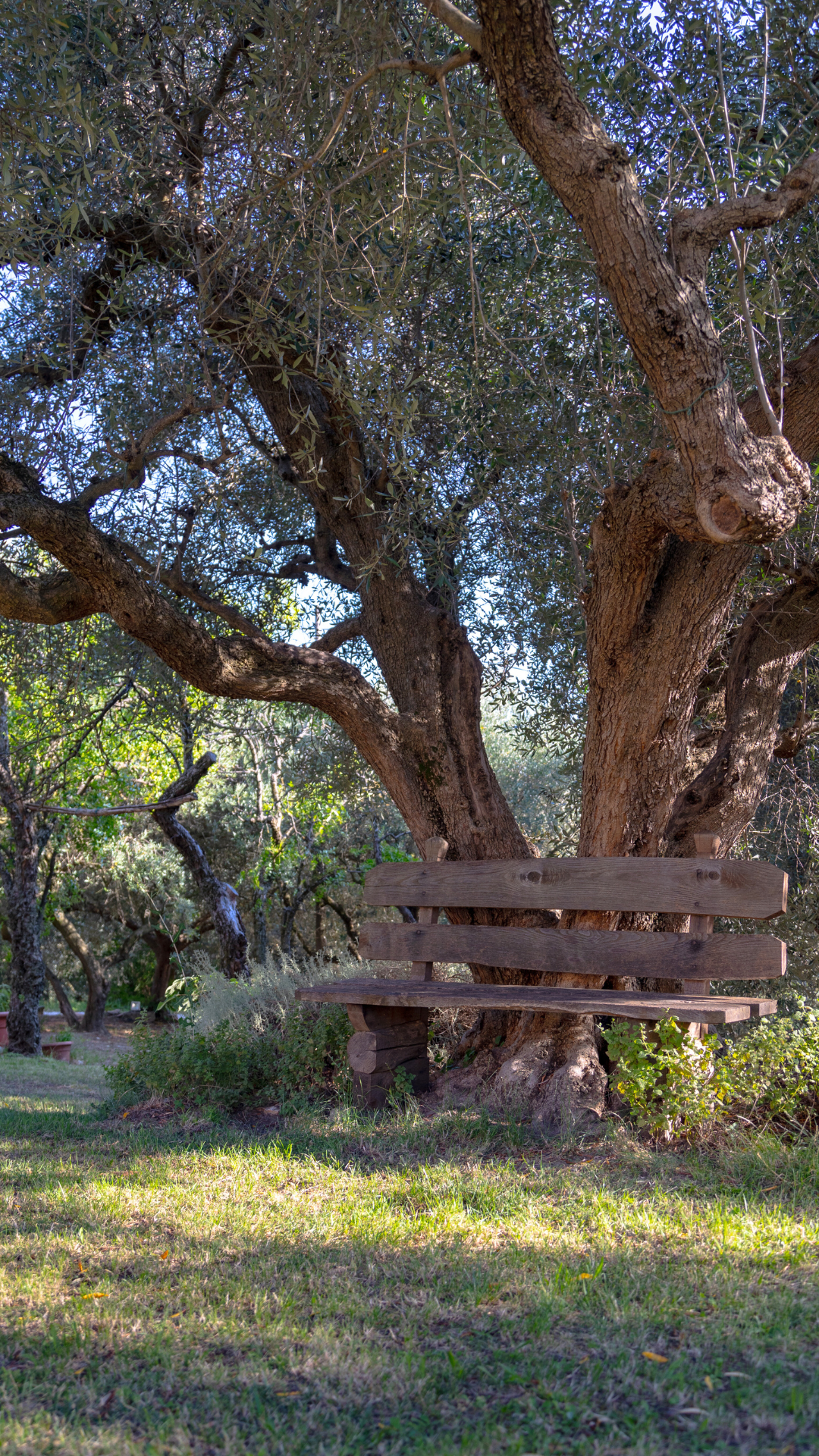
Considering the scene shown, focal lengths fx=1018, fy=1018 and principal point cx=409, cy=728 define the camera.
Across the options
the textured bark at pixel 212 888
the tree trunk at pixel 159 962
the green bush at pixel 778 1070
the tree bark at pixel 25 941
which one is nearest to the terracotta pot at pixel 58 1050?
the tree bark at pixel 25 941

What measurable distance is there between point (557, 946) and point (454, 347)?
4065 millimetres

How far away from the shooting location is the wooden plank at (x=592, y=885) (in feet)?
16.8

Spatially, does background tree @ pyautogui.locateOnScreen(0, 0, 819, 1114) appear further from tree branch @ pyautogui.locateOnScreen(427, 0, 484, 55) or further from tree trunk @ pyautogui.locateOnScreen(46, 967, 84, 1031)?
tree trunk @ pyautogui.locateOnScreen(46, 967, 84, 1031)

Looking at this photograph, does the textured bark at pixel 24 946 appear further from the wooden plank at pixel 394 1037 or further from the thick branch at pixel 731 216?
the thick branch at pixel 731 216

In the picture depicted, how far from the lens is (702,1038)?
5070 millimetres

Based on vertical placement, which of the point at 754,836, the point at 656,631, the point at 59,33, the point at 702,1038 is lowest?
the point at 702,1038

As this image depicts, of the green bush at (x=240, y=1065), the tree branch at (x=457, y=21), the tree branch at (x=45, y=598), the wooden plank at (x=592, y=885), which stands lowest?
the green bush at (x=240, y=1065)

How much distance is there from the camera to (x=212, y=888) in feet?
39.5

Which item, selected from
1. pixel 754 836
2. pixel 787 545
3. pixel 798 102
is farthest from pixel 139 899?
pixel 798 102

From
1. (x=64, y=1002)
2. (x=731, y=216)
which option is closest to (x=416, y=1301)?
(x=731, y=216)

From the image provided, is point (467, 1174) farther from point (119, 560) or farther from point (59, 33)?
point (59, 33)

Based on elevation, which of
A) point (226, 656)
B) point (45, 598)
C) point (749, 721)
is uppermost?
point (45, 598)

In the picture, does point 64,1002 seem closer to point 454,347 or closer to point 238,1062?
point 238,1062

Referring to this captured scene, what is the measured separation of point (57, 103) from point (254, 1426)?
15.4 ft
